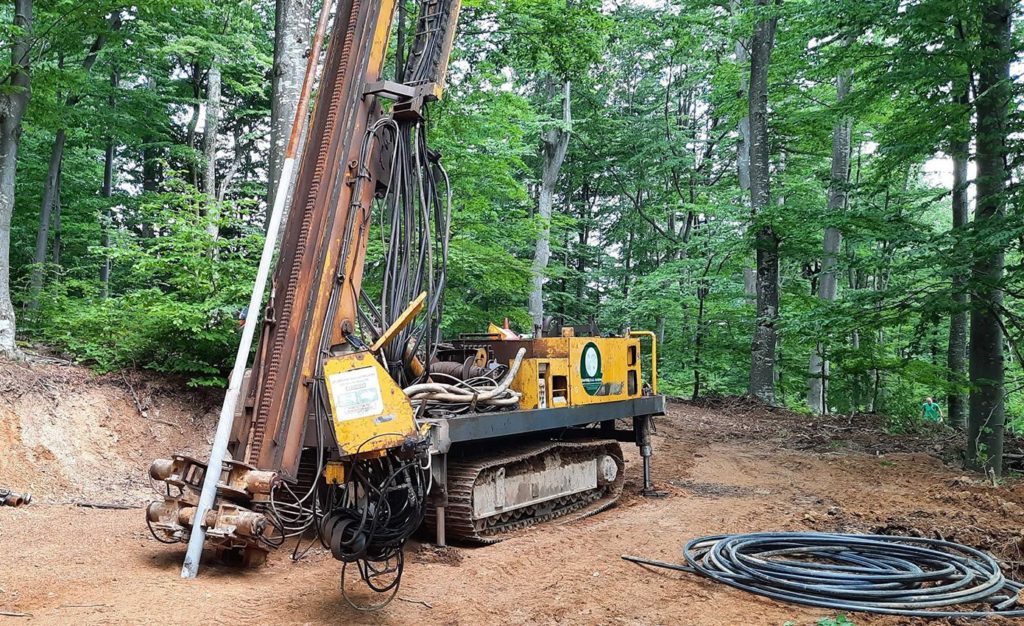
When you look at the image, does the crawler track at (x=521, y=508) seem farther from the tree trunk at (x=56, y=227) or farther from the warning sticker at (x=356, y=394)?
the tree trunk at (x=56, y=227)

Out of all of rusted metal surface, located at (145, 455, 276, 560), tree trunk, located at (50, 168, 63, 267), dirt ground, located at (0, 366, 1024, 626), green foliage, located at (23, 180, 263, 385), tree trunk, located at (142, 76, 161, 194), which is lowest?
dirt ground, located at (0, 366, 1024, 626)

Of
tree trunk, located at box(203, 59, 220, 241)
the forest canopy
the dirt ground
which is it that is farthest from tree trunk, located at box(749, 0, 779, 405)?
tree trunk, located at box(203, 59, 220, 241)

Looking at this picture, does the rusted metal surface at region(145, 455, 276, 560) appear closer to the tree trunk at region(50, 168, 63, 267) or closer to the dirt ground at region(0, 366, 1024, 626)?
the dirt ground at region(0, 366, 1024, 626)

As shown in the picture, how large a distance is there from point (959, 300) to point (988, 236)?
152 cm

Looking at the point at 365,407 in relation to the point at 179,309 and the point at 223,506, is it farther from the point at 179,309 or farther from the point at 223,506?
the point at 179,309

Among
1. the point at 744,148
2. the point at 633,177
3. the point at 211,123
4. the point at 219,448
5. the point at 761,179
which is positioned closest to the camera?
the point at 219,448

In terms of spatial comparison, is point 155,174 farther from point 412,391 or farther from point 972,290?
point 972,290

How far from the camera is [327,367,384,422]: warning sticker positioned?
4.82 m

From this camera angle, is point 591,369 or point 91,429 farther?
point 91,429

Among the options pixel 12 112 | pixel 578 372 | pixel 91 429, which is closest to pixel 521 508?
pixel 578 372

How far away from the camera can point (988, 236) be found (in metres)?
7.53

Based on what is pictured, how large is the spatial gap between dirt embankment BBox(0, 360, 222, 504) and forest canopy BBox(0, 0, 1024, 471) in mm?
417

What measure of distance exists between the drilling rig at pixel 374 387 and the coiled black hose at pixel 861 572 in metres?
1.63

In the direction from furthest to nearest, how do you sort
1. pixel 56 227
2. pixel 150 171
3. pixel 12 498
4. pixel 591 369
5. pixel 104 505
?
pixel 150 171 < pixel 56 227 < pixel 591 369 < pixel 104 505 < pixel 12 498
